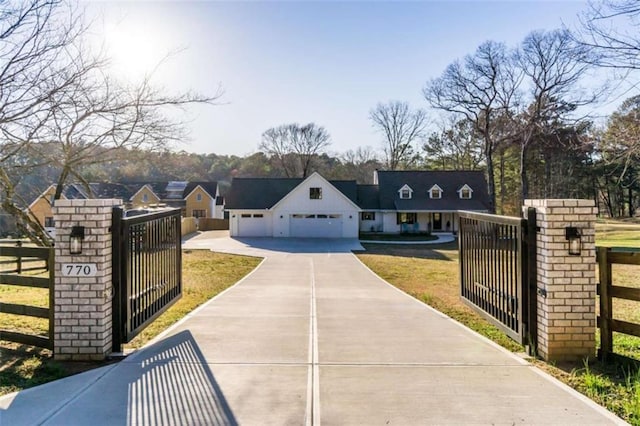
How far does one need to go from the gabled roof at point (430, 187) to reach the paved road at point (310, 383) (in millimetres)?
27714

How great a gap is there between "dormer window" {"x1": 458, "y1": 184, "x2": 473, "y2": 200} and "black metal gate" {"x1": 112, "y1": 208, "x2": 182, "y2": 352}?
30.4 m

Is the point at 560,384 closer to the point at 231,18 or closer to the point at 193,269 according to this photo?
the point at 231,18

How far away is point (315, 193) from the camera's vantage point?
30156 mm

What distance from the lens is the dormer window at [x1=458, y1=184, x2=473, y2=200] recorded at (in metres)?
33.3

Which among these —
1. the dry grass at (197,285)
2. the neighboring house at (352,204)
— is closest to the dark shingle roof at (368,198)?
the neighboring house at (352,204)

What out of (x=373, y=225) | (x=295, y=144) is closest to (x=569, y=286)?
(x=373, y=225)

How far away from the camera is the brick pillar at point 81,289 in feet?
13.4

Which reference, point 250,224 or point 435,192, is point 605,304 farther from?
point 435,192

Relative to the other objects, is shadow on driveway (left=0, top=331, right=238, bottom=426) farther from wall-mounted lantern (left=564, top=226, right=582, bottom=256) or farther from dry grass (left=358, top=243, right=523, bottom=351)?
wall-mounted lantern (left=564, top=226, right=582, bottom=256)

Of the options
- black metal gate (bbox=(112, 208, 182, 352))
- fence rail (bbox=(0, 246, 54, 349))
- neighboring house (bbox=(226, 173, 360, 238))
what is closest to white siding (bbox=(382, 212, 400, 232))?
neighboring house (bbox=(226, 173, 360, 238))

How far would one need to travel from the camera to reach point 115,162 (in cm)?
999

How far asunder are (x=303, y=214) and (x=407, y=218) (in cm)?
937

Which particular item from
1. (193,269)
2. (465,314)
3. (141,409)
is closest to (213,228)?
(193,269)

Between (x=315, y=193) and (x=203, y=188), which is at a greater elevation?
(x=203, y=188)
